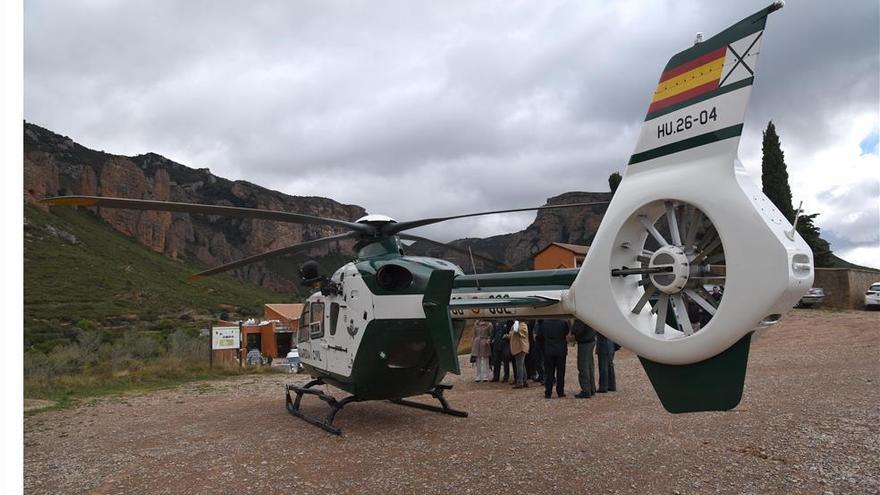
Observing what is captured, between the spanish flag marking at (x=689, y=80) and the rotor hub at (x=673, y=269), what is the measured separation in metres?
1.39

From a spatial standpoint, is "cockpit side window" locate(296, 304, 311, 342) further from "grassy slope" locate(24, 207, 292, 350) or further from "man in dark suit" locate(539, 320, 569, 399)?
"grassy slope" locate(24, 207, 292, 350)

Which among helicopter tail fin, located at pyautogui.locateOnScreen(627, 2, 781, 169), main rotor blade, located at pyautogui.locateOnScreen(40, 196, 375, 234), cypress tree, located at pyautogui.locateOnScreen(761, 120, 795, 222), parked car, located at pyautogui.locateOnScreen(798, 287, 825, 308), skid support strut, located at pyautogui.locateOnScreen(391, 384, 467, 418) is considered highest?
cypress tree, located at pyautogui.locateOnScreen(761, 120, 795, 222)

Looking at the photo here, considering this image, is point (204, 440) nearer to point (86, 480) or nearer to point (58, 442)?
point (86, 480)

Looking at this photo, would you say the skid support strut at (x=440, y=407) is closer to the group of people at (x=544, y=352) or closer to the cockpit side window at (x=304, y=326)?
the group of people at (x=544, y=352)

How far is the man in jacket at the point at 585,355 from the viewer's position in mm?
10539

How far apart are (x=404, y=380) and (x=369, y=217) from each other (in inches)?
106

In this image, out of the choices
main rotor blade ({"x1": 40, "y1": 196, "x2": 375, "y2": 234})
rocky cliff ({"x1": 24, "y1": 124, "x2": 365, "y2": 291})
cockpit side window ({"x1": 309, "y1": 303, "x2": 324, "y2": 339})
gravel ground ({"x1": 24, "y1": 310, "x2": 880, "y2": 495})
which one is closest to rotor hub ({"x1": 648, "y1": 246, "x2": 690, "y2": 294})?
gravel ground ({"x1": 24, "y1": 310, "x2": 880, "y2": 495})

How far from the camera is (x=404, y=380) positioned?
8109 mm

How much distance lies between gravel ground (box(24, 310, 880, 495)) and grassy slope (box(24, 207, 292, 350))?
27.3m

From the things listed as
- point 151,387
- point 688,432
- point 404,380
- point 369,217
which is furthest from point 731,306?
point 151,387

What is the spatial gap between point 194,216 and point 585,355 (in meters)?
123

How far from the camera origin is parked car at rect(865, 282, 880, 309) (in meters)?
24.7

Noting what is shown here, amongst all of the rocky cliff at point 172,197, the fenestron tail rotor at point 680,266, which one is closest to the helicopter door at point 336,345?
the fenestron tail rotor at point 680,266

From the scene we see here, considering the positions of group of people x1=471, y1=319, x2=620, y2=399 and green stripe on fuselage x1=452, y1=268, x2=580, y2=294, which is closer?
green stripe on fuselage x1=452, y1=268, x2=580, y2=294
